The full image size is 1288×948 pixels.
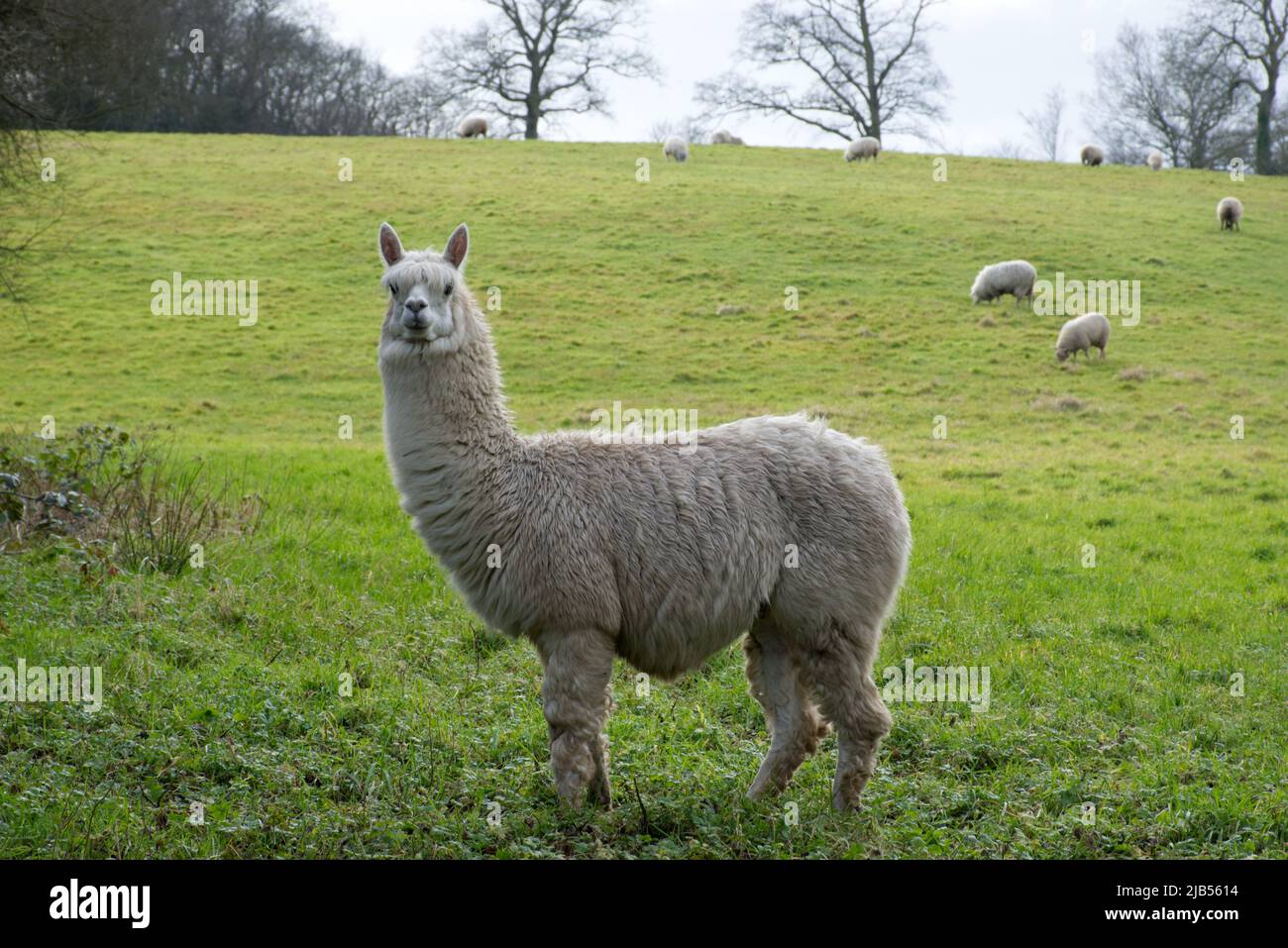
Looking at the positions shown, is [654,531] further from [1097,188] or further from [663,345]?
[1097,188]

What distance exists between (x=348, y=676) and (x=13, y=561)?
3.55m

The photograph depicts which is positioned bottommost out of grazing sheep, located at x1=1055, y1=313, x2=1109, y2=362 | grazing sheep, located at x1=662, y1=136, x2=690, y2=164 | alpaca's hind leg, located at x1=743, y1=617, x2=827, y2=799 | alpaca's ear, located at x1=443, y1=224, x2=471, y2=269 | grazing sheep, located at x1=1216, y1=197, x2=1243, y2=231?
alpaca's hind leg, located at x1=743, y1=617, x2=827, y2=799

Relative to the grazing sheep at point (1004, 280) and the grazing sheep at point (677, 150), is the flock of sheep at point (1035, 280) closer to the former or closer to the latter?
the grazing sheep at point (1004, 280)

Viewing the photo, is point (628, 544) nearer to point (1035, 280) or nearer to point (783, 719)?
point (783, 719)

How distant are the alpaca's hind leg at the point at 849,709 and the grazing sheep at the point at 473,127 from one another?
49.1 m

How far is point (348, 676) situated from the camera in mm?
6684

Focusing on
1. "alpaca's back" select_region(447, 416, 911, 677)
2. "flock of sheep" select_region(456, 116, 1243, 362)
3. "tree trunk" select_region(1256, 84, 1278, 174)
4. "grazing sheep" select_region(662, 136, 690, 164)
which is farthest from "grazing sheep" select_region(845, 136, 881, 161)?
"alpaca's back" select_region(447, 416, 911, 677)

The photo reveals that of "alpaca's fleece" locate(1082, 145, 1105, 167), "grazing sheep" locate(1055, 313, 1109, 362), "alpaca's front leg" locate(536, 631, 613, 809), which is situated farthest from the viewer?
"alpaca's fleece" locate(1082, 145, 1105, 167)

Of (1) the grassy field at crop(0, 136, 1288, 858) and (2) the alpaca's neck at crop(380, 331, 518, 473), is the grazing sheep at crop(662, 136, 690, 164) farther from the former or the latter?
(2) the alpaca's neck at crop(380, 331, 518, 473)

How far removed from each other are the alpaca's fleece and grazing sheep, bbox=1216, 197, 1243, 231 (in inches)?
492

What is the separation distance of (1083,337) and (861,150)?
2453 centimetres

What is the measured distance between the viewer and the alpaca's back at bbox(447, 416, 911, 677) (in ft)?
16.9
